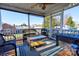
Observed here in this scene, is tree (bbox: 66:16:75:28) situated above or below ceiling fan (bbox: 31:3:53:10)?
below

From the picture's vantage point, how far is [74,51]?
224 cm

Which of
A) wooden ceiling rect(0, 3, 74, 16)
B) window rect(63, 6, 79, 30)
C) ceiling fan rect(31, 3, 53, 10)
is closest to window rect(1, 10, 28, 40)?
wooden ceiling rect(0, 3, 74, 16)

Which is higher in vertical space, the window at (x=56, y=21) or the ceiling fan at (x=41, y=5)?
the ceiling fan at (x=41, y=5)

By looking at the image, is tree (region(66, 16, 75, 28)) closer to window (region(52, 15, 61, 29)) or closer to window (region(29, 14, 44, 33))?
window (region(52, 15, 61, 29))

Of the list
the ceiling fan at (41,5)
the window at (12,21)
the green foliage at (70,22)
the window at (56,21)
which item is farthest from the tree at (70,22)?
the window at (12,21)

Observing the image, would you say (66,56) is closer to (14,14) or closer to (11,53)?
(11,53)

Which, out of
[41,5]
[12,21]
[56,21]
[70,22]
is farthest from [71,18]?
[12,21]

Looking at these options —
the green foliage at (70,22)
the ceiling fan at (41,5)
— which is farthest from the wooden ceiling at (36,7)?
the green foliage at (70,22)

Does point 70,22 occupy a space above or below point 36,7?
below

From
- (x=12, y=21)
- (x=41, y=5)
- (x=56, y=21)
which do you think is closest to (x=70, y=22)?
(x=56, y=21)

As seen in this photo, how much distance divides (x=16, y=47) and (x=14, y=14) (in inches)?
22.3

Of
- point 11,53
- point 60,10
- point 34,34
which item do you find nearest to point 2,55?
point 11,53

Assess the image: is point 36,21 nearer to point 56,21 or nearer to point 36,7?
→ point 36,7

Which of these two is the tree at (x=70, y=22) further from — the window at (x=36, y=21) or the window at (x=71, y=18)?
the window at (x=36, y=21)
